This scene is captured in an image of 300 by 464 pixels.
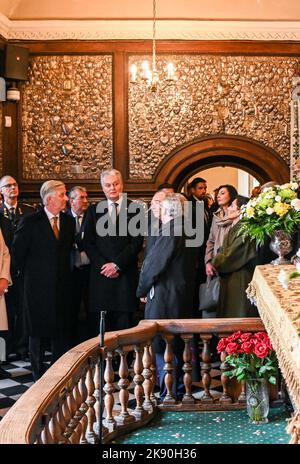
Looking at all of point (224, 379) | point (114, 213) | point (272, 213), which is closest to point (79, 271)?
point (114, 213)

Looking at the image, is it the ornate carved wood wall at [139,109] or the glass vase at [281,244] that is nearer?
the glass vase at [281,244]

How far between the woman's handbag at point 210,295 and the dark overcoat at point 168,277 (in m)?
0.50

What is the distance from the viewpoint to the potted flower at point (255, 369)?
15.2ft

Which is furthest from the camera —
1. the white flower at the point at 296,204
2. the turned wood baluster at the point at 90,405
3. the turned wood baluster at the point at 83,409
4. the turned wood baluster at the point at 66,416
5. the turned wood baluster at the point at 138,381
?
the white flower at the point at 296,204

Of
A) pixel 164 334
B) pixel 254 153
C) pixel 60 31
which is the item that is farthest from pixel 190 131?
pixel 164 334

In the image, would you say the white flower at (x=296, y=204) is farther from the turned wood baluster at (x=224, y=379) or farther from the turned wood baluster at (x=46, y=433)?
the turned wood baluster at (x=46, y=433)

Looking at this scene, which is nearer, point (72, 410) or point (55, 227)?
point (72, 410)

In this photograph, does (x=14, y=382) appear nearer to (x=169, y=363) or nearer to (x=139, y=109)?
(x=169, y=363)

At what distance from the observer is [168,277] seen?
18.3 ft

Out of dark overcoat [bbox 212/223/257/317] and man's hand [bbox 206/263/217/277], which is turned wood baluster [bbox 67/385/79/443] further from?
man's hand [bbox 206/263/217/277]

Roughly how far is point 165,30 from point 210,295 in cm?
594

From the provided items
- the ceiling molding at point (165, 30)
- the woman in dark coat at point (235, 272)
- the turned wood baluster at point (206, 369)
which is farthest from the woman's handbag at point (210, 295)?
the ceiling molding at point (165, 30)

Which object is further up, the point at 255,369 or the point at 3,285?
the point at 3,285

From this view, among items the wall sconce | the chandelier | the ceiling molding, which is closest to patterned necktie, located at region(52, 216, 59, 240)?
the chandelier
